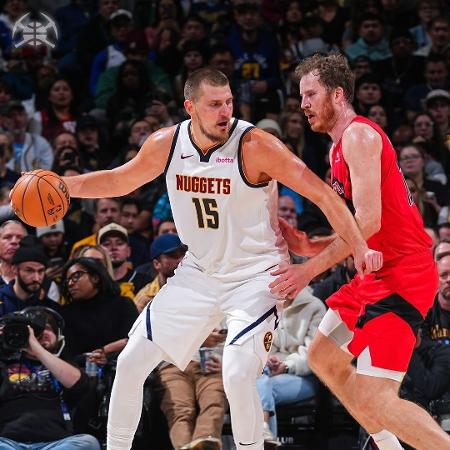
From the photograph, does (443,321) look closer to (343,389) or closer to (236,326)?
(343,389)

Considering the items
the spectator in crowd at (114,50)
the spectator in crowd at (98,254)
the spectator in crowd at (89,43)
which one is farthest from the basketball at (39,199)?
the spectator in crowd at (89,43)

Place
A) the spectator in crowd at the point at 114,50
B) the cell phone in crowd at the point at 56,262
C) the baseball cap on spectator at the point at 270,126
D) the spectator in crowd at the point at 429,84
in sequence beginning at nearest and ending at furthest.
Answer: the cell phone in crowd at the point at 56,262, the baseball cap on spectator at the point at 270,126, the spectator in crowd at the point at 429,84, the spectator in crowd at the point at 114,50

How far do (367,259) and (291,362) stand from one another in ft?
8.97

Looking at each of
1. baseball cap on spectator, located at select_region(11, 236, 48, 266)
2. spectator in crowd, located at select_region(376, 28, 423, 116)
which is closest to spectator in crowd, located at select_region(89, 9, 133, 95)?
spectator in crowd, located at select_region(376, 28, 423, 116)

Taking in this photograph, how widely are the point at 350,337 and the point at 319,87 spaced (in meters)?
1.37

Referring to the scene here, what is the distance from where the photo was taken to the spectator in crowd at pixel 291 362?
23.6ft

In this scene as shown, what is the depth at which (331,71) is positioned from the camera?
5.54 metres

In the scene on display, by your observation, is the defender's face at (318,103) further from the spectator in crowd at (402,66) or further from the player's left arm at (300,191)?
the spectator in crowd at (402,66)

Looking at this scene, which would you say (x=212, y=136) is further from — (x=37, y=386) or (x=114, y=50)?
(x=114, y=50)

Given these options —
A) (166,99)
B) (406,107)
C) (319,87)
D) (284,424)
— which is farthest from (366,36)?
(319,87)

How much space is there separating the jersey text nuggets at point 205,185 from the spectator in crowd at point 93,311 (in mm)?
2287

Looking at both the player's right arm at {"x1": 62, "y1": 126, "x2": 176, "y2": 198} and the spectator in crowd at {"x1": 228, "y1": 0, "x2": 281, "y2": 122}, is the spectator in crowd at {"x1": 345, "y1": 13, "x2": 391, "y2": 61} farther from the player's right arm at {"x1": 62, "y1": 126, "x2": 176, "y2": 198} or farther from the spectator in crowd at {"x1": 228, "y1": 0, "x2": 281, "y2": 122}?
the player's right arm at {"x1": 62, "y1": 126, "x2": 176, "y2": 198}

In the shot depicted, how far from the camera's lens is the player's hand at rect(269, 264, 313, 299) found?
5.31m

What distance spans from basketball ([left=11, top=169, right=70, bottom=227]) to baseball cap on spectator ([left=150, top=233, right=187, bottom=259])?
247cm
